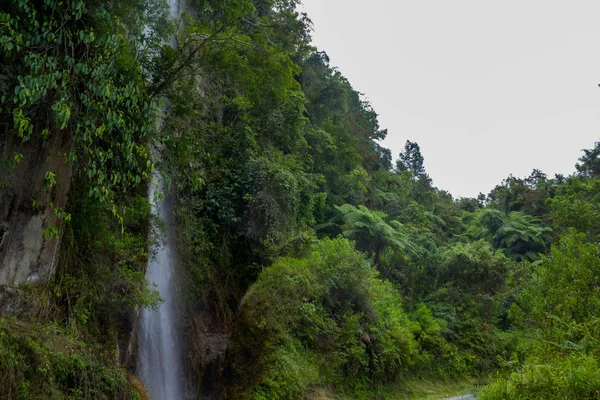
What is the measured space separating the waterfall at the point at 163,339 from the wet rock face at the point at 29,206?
8.84 feet

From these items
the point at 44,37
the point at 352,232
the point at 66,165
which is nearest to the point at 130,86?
the point at 44,37

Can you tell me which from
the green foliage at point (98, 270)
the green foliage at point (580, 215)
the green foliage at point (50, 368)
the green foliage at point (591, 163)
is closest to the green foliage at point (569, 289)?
the green foliage at point (580, 215)

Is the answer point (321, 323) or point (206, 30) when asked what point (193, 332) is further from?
point (206, 30)

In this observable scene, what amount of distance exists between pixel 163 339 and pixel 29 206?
19.2 feet

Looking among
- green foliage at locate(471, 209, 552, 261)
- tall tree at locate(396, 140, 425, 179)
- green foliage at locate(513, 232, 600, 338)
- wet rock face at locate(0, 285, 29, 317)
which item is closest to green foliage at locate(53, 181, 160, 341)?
wet rock face at locate(0, 285, 29, 317)

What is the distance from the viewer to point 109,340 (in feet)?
29.2

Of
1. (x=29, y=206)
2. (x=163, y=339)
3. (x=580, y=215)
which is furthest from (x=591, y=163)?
(x=29, y=206)

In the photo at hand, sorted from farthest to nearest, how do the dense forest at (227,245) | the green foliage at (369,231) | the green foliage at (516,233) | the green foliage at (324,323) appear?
the green foliage at (516,233) → the green foliage at (369,231) → the green foliage at (324,323) → the dense forest at (227,245)

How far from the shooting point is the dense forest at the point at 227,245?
6.64 metres

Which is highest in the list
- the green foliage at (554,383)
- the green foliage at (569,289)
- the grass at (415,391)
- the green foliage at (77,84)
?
the green foliage at (77,84)

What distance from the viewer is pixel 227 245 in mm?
15031

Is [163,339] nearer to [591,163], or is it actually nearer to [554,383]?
[554,383]

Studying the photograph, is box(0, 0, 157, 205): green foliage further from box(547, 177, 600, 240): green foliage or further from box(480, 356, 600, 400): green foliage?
box(547, 177, 600, 240): green foliage

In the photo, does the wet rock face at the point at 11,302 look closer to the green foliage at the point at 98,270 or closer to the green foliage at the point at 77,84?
the green foliage at the point at 98,270
